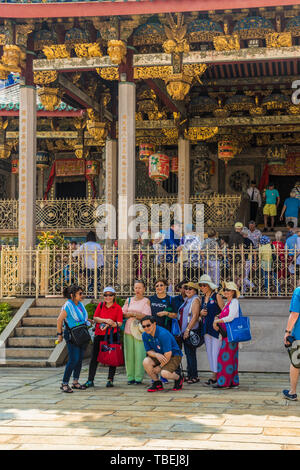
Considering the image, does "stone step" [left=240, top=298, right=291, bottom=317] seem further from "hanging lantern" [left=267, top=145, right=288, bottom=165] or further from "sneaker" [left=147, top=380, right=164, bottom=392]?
"hanging lantern" [left=267, top=145, right=288, bottom=165]

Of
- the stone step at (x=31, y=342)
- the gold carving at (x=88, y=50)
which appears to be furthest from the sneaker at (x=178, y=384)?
the gold carving at (x=88, y=50)

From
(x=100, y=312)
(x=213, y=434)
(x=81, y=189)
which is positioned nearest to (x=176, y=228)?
(x=100, y=312)

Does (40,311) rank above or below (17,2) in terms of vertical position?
below

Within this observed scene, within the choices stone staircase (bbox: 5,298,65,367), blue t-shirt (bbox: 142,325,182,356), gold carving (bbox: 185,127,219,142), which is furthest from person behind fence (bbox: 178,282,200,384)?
gold carving (bbox: 185,127,219,142)

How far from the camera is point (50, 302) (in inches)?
546

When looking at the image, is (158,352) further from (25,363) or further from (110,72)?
(110,72)

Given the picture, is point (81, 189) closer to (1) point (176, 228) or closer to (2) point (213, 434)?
(1) point (176, 228)

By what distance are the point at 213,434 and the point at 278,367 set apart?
540cm

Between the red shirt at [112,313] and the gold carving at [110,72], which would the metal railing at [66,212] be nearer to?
the gold carving at [110,72]

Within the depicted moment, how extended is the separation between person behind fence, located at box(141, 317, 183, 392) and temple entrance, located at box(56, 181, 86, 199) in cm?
1558

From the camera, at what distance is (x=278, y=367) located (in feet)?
38.4

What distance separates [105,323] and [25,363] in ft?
9.63

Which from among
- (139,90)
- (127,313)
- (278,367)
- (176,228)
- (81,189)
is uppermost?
(139,90)

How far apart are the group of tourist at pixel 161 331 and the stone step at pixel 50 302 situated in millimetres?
3605
